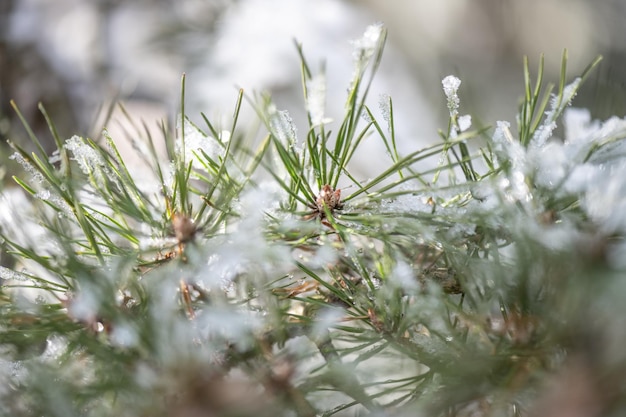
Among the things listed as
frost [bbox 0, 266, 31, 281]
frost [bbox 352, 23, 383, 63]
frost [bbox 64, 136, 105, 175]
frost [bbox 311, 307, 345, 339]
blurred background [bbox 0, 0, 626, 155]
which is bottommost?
frost [bbox 311, 307, 345, 339]

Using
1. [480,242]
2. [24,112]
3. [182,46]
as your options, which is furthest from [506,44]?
[480,242]

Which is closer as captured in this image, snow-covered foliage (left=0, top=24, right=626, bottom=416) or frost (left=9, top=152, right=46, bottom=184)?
snow-covered foliage (left=0, top=24, right=626, bottom=416)

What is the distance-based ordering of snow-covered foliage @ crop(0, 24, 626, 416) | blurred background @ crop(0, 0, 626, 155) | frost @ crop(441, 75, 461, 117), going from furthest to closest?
blurred background @ crop(0, 0, 626, 155), frost @ crop(441, 75, 461, 117), snow-covered foliage @ crop(0, 24, 626, 416)

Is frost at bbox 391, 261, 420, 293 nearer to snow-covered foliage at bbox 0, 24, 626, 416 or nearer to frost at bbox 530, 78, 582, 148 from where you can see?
snow-covered foliage at bbox 0, 24, 626, 416

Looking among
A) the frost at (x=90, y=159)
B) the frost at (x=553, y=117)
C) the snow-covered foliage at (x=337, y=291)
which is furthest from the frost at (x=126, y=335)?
the frost at (x=553, y=117)

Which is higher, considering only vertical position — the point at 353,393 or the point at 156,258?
the point at 156,258

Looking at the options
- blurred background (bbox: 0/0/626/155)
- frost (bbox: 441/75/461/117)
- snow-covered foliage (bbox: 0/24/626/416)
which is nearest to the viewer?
snow-covered foliage (bbox: 0/24/626/416)

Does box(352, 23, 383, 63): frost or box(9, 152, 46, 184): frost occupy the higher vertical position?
box(9, 152, 46, 184): frost

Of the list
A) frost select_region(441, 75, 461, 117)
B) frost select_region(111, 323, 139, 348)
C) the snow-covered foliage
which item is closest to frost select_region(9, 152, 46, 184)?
the snow-covered foliage

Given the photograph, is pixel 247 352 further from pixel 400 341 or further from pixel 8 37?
pixel 8 37
